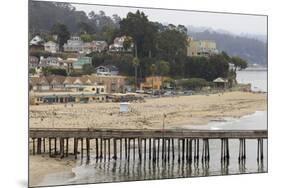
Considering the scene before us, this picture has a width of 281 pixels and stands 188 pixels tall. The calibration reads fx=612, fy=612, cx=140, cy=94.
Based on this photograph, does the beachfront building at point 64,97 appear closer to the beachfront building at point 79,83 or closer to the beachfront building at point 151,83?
the beachfront building at point 79,83

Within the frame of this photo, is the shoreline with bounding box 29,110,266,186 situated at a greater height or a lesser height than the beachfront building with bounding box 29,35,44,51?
lesser

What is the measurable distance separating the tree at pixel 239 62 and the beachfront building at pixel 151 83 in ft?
2.15

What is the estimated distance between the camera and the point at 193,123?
189 inches

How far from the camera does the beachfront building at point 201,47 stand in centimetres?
480

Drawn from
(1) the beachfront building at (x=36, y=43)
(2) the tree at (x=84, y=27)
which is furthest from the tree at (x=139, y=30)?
(1) the beachfront building at (x=36, y=43)

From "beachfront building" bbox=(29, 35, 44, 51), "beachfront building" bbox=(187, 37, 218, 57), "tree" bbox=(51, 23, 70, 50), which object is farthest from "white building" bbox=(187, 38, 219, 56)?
"beachfront building" bbox=(29, 35, 44, 51)

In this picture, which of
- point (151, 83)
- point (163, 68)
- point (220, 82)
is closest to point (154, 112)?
point (151, 83)

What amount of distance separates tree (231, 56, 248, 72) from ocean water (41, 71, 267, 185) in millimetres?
51

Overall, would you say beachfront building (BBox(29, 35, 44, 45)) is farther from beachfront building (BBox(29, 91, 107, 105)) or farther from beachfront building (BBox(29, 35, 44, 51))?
beachfront building (BBox(29, 91, 107, 105))

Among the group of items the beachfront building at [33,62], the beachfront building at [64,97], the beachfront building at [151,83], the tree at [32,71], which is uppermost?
the beachfront building at [33,62]

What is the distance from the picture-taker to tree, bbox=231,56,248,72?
4918mm

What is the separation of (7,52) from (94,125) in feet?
2.79

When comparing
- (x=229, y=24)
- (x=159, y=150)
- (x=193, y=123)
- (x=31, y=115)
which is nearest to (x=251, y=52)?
(x=229, y=24)

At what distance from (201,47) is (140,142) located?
900 mm
